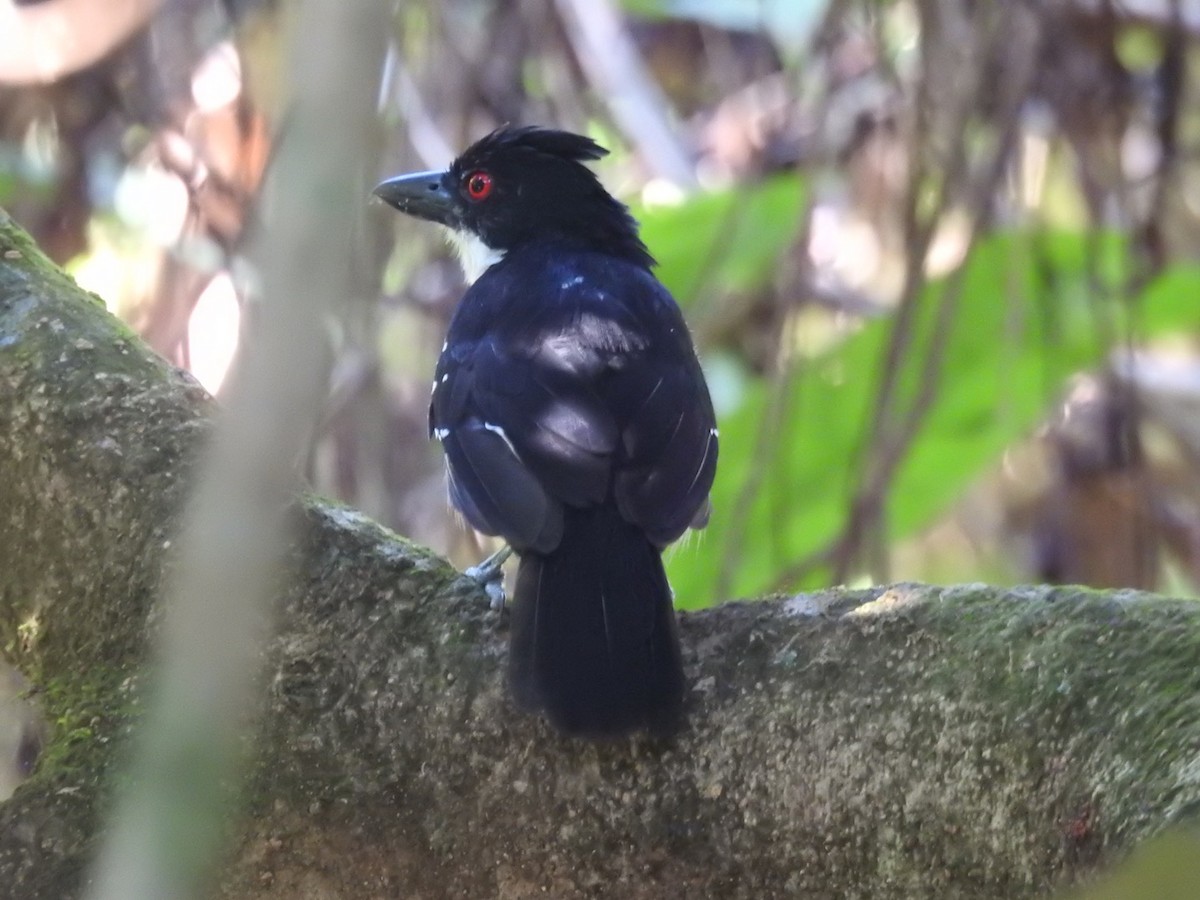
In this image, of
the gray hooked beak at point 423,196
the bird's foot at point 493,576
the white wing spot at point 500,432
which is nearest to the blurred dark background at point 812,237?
the gray hooked beak at point 423,196

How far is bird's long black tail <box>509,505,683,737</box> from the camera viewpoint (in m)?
2.02

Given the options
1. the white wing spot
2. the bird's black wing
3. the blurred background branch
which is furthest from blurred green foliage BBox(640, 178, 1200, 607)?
the blurred background branch

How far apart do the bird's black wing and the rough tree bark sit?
0.25 m

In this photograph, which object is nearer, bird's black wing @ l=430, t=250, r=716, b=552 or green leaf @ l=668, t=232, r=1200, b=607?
bird's black wing @ l=430, t=250, r=716, b=552

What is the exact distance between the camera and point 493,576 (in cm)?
255

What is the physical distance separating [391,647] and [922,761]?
75cm

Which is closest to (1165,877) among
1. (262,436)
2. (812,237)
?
(262,436)

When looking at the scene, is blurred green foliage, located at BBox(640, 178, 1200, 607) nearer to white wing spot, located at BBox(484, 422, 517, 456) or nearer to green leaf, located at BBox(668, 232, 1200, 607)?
green leaf, located at BBox(668, 232, 1200, 607)

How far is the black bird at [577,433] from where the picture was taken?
212 cm

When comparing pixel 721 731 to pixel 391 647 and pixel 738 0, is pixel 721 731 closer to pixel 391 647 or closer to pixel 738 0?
pixel 391 647

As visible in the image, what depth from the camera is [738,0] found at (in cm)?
553

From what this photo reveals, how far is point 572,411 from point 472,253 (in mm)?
1316

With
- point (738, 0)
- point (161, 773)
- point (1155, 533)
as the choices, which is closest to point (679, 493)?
point (1155, 533)

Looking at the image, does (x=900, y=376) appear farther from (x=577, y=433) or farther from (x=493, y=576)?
(x=493, y=576)
